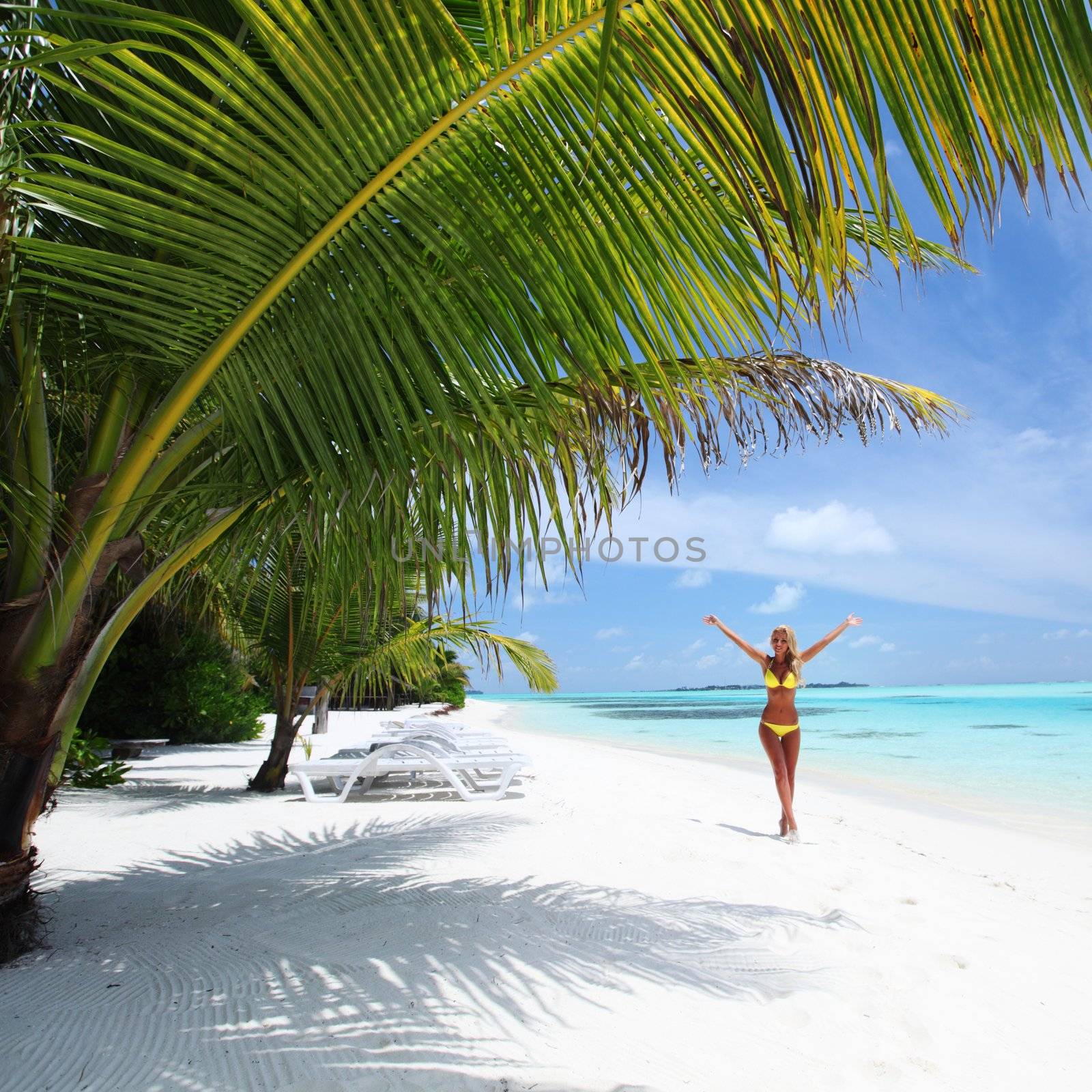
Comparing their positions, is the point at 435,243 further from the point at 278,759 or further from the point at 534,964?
the point at 278,759

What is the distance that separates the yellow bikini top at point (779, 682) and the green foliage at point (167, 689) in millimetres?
7851

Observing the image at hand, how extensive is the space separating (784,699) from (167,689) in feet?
30.8

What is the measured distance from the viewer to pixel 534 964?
2.83 meters

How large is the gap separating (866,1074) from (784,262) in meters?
2.22

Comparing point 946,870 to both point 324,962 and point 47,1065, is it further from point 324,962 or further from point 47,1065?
point 47,1065

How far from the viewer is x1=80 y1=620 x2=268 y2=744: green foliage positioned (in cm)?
1066

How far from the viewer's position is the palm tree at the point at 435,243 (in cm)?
119

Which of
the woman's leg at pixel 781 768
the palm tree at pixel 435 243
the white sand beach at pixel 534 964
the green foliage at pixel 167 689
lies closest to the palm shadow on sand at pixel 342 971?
the white sand beach at pixel 534 964

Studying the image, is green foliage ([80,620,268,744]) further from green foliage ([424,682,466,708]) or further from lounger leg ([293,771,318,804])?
green foliage ([424,682,466,708])

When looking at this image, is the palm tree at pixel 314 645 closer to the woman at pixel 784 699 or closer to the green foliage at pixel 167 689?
the woman at pixel 784 699

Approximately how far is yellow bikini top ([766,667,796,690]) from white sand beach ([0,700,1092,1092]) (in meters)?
1.07

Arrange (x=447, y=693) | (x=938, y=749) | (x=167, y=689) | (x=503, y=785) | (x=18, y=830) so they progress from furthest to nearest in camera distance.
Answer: (x=447, y=693)
(x=938, y=749)
(x=167, y=689)
(x=503, y=785)
(x=18, y=830)

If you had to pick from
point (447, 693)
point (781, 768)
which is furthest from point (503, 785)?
point (447, 693)

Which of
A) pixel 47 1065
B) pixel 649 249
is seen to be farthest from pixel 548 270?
pixel 47 1065
